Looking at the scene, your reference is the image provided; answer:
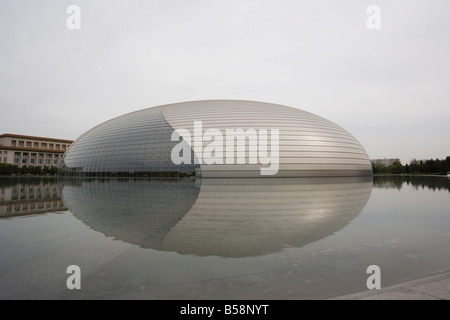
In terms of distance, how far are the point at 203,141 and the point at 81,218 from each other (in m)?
23.6

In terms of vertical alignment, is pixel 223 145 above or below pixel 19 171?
above

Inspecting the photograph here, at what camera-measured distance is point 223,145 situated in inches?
1207

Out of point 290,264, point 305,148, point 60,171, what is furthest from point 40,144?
point 290,264

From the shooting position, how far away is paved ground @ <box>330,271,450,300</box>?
2791mm

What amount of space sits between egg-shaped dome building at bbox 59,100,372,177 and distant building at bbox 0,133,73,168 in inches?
2096

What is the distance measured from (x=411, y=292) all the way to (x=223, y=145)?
28.0m

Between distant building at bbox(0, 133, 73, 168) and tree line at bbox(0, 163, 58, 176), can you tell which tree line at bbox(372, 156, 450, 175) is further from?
distant building at bbox(0, 133, 73, 168)

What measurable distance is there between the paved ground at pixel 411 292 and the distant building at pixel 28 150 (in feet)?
295

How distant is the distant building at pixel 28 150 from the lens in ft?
243

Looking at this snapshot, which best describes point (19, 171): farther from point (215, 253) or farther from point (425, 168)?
point (425, 168)

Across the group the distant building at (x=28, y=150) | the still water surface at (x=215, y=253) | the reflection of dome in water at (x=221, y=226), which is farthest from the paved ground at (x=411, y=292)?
the distant building at (x=28, y=150)

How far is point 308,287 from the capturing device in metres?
3.21

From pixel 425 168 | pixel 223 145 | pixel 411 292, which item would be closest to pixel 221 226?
pixel 411 292

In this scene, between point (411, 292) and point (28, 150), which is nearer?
point (411, 292)
